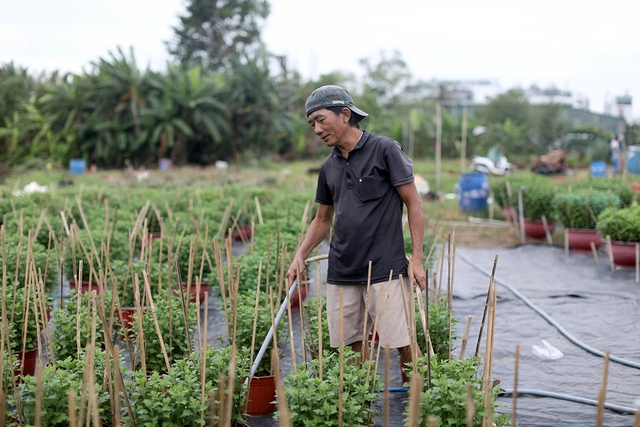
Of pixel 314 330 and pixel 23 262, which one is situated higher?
pixel 23 262

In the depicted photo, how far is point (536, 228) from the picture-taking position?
8.52 meters

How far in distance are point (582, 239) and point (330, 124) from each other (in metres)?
5.41

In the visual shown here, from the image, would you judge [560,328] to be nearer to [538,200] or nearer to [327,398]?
[327,398]

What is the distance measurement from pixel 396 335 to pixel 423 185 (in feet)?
34.6

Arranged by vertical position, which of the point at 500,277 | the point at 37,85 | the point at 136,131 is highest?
the point at 37,85

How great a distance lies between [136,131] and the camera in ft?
58.0

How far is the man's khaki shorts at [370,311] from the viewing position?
2898 millimetres

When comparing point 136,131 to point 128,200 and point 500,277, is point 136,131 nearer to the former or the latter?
point 128,200

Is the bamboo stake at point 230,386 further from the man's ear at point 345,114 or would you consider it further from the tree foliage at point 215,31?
the tree foliage at point 215,31

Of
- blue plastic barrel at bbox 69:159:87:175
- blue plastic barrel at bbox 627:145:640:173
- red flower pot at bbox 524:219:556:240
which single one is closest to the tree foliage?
blue plastic barrel at bbox 69:159:87:175

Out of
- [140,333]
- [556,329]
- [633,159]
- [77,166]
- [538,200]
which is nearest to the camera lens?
[140,333]

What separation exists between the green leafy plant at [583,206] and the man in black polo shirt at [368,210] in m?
4.92

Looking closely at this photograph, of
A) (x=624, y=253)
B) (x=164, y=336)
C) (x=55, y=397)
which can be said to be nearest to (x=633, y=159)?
(x=624, y=253)

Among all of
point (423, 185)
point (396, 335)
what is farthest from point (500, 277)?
point (423, 185)
